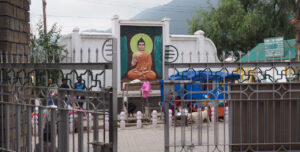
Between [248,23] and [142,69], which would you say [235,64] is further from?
[248,23]

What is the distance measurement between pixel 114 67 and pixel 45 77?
1.11 metres

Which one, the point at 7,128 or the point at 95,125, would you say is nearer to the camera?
the point at 95,125

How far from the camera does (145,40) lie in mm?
17734

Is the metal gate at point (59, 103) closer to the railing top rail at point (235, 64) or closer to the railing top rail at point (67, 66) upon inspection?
the railing top rail at point (67, 66)

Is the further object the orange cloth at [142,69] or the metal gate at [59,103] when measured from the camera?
the orange cloth at [142,69]

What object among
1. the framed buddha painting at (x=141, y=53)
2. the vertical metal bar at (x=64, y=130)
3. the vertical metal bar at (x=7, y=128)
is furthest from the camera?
the framed buddha painting at (x=141, y=53)

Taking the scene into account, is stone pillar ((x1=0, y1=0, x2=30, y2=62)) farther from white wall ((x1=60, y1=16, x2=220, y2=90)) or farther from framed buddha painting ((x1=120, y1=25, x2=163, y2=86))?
framed buddha painting ((x1=120, y1=25, x2=163, y2=86))

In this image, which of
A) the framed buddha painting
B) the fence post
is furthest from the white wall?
the fence post

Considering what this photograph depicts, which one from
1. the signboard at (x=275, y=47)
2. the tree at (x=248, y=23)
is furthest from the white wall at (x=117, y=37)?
the tree at (x=248, y=23)

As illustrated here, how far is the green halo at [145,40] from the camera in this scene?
17516mm

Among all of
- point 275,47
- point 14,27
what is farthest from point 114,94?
point 275,47

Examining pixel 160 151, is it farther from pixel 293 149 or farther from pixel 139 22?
pixel 139 22

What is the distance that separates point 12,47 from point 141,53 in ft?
44.1

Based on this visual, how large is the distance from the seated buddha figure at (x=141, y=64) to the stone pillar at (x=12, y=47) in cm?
1301
